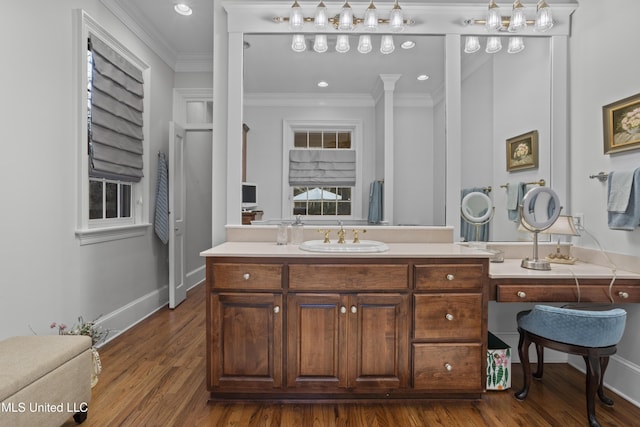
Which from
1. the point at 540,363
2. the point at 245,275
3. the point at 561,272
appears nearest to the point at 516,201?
the point at 561,272

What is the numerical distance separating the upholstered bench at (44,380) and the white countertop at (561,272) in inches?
89.3

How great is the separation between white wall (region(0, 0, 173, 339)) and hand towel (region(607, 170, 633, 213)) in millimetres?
3452

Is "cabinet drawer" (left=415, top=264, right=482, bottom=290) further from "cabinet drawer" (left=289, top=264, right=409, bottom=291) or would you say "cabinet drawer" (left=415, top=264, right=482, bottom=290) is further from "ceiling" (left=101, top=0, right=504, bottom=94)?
"ceiling" (left=101, top=0, right=504, bottom=94)

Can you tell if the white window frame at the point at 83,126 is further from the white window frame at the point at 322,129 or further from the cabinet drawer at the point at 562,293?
the cabinet drawer at the point at 562,293

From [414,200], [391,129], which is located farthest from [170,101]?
[414,200]

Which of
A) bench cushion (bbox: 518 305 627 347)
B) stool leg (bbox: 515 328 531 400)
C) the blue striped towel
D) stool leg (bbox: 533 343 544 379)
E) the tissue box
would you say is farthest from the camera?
the blue striped towel

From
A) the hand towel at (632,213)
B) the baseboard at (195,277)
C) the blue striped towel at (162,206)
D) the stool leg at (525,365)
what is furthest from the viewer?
the baseboard at (195,277)

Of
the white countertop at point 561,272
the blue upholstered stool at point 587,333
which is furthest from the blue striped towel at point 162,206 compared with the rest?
the blue upholstered stool at point 587,333

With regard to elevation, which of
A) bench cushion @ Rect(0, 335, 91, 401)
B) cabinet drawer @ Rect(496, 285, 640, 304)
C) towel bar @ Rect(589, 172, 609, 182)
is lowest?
Result: bench cushion @ Rect(0, 335, 91, 401)

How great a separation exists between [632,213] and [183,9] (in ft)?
11.8

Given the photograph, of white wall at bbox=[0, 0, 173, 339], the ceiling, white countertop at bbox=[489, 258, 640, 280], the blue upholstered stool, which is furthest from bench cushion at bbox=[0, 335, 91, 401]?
the blue upholstered stool

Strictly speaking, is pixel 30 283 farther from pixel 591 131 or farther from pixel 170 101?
pixel 591 131

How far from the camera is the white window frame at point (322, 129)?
251cm

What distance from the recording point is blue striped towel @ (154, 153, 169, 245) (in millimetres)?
3512
